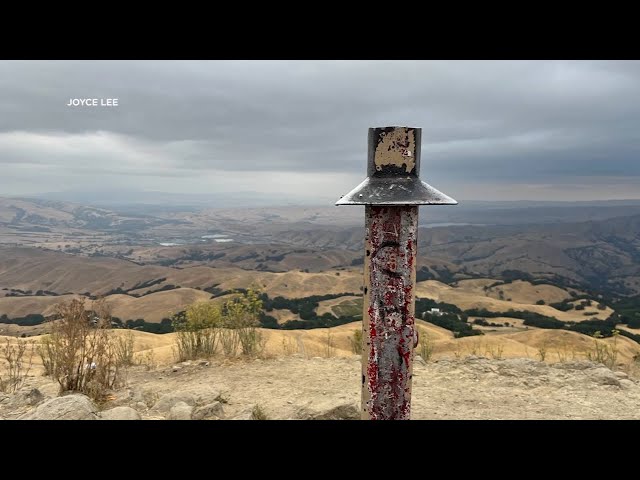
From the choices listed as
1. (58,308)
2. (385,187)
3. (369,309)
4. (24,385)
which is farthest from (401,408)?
(24,385)

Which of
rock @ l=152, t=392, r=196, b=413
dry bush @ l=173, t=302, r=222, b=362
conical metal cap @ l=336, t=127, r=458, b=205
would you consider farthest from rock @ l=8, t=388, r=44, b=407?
conical metal cap @ l=336, t=127, r=458, b=205

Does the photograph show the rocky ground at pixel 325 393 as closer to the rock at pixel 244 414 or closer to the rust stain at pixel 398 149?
the rock at pixel 244 414

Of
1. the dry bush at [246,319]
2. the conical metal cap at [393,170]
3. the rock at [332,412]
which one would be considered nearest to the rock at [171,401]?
the rock at [332,412]

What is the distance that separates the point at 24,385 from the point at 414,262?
810 cm

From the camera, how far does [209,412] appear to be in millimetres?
6406

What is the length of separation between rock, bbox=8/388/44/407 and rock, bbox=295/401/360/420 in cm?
428

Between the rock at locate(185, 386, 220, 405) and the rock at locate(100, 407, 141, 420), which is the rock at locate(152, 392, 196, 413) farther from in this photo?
the rock at locate(100, 407, 141, 420)

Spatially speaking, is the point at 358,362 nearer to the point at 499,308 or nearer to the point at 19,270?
the point at 499,308

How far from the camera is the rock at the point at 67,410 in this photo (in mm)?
5219

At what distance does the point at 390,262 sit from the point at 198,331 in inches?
323

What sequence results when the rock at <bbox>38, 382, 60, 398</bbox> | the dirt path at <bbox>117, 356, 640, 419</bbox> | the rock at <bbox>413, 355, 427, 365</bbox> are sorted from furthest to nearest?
1. the rock at <bbox>413, 355, 427, 365</bbox>
2. the rock at <bbox>38, 382, 60, 398</bbox>
3. the dirt path at <bbox>117, 356, 640, 419</bbox>

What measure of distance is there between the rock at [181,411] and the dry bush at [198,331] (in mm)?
3795

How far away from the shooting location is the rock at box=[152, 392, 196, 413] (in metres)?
6.66

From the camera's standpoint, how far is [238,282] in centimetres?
7219
